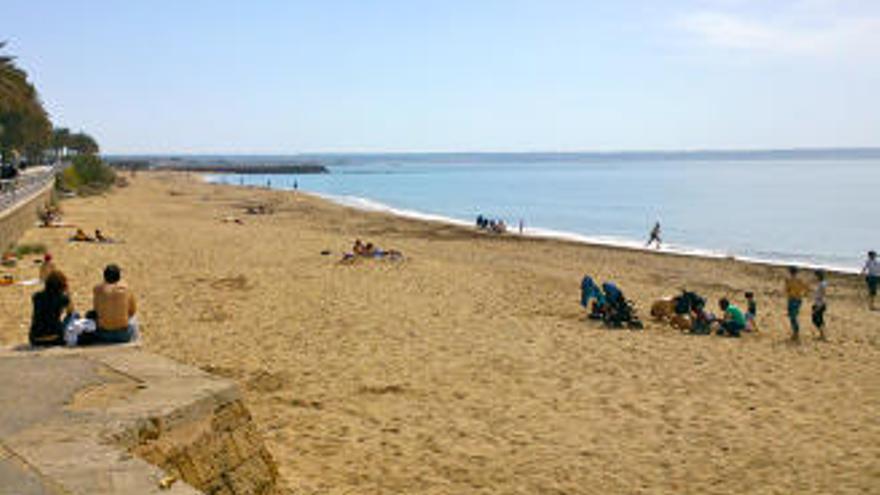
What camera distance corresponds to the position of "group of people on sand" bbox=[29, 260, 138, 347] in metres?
7.83

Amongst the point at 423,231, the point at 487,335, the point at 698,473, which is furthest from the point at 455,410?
the point at 423,231

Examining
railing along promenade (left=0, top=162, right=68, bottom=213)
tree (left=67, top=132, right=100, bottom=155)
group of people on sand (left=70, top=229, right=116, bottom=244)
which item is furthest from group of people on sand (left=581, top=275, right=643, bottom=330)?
tree (left=67, top=132, right=100, bottom=155)

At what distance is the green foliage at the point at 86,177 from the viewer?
4683 cm

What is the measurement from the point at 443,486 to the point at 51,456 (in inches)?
127

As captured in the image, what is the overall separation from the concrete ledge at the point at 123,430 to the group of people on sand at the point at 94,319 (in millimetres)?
742

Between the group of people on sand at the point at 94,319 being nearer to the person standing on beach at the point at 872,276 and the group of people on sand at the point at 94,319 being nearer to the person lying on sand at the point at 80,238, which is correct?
the person lying on sand at the point at 80,238

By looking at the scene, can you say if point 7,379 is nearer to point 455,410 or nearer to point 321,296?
point 455,410

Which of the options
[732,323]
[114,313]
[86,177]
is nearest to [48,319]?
[114,313]

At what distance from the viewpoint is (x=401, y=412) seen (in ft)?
29.3

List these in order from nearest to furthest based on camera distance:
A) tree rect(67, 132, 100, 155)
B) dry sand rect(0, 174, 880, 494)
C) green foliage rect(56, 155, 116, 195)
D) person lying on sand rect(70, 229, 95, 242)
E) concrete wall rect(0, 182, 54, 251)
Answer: dry sand rect(0, 174, 880, 494)
concrete wall rect(0, 182, 54, 251)
person lying on sand rect(70, 229, 95, 242)
green foliage rect(56, 155, 116, 195)
tree rect(67, 132, 100, 155)

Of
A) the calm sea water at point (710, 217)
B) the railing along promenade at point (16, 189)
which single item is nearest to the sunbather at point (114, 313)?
the railing along promenade at point (16, 189)

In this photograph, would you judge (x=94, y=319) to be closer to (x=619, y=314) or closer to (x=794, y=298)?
(x=619, y=314)

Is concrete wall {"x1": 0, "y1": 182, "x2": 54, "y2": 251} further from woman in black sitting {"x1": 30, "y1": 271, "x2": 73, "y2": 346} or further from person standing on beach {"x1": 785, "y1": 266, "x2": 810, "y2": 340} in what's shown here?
person standing on beach {"x1": 785, "y1": 266, "x2": 810, "y2": 340}

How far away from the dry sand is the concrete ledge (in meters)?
1.24
